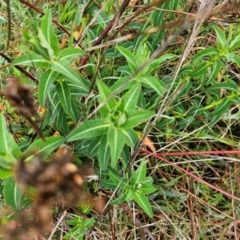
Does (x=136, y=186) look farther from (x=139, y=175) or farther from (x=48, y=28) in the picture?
(x=48, y=28)

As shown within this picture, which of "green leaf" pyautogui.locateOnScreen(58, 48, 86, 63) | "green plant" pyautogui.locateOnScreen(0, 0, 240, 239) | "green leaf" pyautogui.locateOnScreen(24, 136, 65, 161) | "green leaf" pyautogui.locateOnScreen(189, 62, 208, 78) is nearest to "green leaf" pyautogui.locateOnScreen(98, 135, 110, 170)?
"green plant" pyautogui.locateOnScreen(0, 0, 240, 239)

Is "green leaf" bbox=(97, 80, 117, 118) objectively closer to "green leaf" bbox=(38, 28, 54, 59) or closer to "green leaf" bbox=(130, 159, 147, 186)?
"green leaf" bbox=(38, 28, 54, 59)

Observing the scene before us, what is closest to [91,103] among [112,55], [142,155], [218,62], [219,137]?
[112,55]

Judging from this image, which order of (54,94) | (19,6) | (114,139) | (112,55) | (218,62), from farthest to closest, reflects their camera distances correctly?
(19,6) → (112,55) → (218,62) → (54,94) → (114,139)

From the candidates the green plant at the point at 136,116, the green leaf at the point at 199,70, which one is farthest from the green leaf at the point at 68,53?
the green leaf at the point at 199,70

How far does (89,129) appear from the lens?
1.08 meters

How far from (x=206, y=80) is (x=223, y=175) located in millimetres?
410

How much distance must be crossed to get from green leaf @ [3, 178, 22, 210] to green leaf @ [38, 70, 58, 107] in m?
0.22

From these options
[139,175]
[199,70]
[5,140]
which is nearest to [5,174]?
[5,140]

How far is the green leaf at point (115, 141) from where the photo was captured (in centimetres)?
105

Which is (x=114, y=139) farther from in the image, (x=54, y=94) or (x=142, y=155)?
(x=142, y=155)

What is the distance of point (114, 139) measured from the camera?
42.0 inches

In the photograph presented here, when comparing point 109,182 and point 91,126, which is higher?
point 91,126

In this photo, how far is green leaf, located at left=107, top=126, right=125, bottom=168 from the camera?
1055mm
